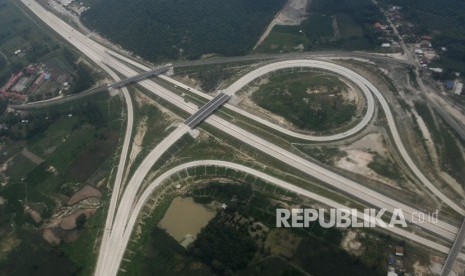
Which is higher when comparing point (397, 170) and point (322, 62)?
point (322, 62)

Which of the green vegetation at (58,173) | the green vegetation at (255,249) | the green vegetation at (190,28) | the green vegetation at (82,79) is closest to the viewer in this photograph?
the green vegetation at (255,249)

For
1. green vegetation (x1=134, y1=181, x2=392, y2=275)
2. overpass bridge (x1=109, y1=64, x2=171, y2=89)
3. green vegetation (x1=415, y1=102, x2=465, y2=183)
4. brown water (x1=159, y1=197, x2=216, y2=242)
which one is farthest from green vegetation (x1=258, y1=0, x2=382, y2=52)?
brown water (x1=159, y1=197, x2=216, y2=242)

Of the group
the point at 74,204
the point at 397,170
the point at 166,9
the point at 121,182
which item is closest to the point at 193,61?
the point at 166,9

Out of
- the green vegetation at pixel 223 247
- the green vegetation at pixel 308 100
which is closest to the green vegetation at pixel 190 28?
the green vegetation at pixel 308 100

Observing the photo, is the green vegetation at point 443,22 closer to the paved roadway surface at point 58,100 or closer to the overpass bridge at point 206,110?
the overpass bridge at point 206,110

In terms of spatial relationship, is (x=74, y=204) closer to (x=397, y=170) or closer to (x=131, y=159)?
(x=131, y=159)

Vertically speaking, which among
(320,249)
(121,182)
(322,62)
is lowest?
(121,182)
